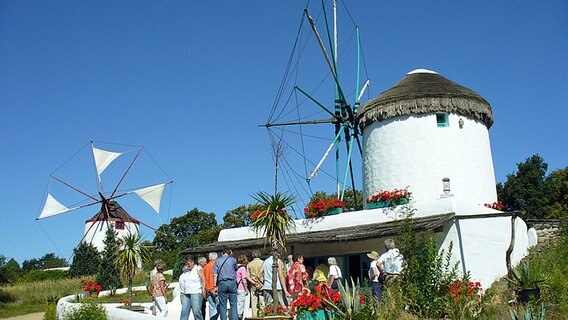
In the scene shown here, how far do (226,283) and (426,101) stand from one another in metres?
10.4

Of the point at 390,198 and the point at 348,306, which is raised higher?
the point at 390,198

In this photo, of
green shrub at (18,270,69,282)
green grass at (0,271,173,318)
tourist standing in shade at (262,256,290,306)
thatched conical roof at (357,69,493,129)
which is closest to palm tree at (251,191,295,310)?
tourist standing in shade at (262,256,290,306)

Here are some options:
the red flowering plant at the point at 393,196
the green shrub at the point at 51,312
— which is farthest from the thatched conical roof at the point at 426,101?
the green shrub at the point at 51,312

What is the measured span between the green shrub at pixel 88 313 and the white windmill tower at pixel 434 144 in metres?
9.65

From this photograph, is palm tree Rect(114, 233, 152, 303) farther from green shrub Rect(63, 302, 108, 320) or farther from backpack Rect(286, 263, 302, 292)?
backpack Rect(286, 263, 302, 292)

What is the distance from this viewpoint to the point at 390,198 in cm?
1825

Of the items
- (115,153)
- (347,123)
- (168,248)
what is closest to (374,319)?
(347,123)

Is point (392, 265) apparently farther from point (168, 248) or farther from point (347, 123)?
point (168, 248)

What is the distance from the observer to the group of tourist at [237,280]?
38.6ft

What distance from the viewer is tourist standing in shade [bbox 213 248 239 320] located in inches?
458

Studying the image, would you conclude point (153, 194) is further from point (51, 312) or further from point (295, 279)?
point (295, 279)

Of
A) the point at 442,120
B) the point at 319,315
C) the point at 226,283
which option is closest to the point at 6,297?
the point at 226,283

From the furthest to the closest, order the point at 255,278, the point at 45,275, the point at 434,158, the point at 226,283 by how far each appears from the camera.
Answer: the point at 45,275 → the point at 434,158 → the point at 255,278 → the point at 226,283

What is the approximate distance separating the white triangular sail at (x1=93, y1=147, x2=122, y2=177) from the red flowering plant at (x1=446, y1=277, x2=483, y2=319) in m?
26.2
